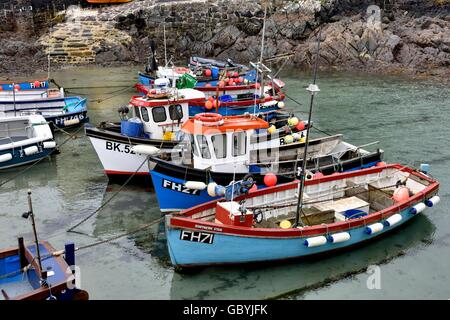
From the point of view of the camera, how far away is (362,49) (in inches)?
1273

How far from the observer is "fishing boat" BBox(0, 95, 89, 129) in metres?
19.7

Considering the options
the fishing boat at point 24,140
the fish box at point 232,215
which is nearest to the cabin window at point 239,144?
the fish box at point 232,215

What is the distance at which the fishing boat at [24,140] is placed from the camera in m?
16.1

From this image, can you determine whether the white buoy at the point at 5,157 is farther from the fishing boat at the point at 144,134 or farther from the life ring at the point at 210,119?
the life ring at the point at 210,119

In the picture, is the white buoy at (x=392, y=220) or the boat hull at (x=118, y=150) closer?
the white buoy at (x=392, y=220)

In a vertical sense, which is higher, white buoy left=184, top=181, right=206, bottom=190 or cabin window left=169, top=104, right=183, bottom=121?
cabin window left=169, top=104, right=183, bottom=121

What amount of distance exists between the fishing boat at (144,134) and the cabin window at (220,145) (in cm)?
198

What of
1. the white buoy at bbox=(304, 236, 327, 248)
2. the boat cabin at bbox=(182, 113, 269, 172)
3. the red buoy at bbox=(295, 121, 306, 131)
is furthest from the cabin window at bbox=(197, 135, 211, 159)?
the red buoy at bbox=(295, 121, 306, 131)

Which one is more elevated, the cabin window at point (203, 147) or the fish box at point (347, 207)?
the cabin window at point (203, 147)

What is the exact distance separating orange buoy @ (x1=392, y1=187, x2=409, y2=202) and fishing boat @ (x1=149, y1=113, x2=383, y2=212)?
1841 millimetres

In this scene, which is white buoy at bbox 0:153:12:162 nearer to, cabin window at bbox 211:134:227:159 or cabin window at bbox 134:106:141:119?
cabin window at bbox 134:106:141:119

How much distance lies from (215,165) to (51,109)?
10.3m
